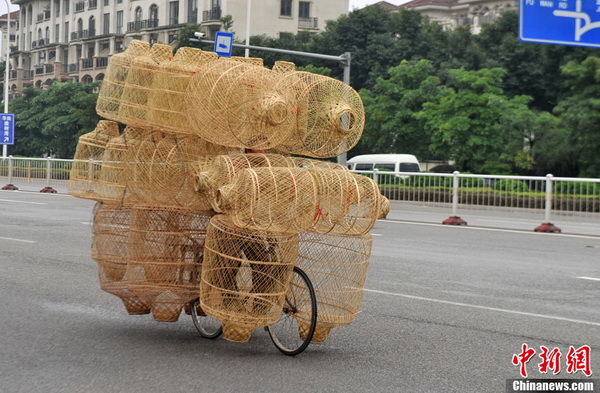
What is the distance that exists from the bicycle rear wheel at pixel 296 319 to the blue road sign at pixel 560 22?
12159 mm

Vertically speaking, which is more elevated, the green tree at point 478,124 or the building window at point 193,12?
the building window at point 193,12

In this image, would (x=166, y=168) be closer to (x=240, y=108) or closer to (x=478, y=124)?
(x=240, y=108)

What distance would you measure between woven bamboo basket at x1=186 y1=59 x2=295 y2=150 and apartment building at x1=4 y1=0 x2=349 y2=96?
62.8 m

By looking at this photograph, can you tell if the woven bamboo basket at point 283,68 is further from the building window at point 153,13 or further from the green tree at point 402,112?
the building window at point 153,13

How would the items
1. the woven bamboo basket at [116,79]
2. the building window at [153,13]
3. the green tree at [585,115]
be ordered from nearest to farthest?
1. the woven bamboo basket at [116,79]
2. the green tree at [585,115]
3. the building window at [153,13]

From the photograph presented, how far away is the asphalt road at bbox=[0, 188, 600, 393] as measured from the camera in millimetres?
6012

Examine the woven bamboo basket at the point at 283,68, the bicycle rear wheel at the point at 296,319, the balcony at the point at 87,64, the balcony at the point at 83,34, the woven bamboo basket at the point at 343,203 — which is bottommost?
the bicycle rear wheel at the point at 296,319

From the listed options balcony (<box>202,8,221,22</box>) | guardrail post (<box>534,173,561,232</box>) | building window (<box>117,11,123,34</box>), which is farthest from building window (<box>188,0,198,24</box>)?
guardrail post (<box>534,173,561,232</box>)

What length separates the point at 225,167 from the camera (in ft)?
21.5

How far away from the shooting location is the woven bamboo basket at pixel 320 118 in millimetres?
6981

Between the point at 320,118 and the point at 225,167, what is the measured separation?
2.99 feet

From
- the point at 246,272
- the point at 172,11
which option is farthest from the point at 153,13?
the point at 246,272

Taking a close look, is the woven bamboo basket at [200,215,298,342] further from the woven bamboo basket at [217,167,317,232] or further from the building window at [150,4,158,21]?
the building window at [150,4,158,21]

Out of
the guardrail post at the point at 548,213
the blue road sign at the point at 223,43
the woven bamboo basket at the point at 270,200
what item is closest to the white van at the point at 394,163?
the blue road sign at the point at 223,43
